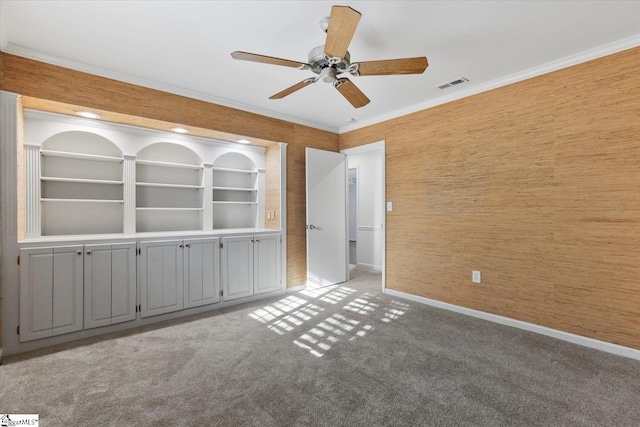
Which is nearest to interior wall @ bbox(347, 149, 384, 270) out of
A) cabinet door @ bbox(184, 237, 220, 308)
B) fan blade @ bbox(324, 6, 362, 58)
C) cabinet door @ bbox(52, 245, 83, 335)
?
cabinet door @ bbox(184, 237, 220, 308)

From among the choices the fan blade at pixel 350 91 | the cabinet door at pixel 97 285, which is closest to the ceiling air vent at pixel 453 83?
the fan blade at pixel 350 91

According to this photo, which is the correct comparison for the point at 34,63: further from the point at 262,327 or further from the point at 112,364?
the point at 262,327

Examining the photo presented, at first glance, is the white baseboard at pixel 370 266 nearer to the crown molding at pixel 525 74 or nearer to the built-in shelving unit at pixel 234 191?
the built-in shelving unit at pixel 234 191

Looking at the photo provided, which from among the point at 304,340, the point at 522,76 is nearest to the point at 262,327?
the point at 304,340

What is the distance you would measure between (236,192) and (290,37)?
8.55 feet

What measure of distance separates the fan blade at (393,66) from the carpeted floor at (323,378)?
2231 mm

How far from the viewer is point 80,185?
3.28 meters

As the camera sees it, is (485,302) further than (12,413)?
Yes

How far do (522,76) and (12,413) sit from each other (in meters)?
4.90

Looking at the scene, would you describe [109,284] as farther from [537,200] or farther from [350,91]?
[537,200]

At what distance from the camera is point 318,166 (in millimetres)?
4594

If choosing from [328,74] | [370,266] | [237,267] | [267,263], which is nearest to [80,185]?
[237,267]

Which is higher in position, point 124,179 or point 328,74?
point 328,74

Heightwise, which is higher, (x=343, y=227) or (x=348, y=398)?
(x=343, y=227)
